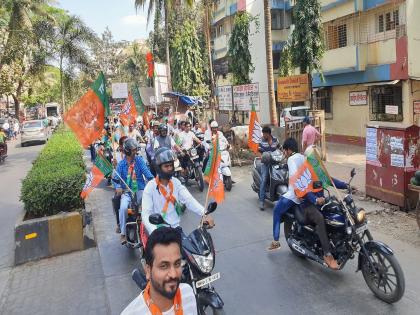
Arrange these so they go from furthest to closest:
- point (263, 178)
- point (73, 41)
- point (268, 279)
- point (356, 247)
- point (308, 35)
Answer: point (73, 41), point (308, 35), point (263, 178), point (268, 279), point (356, 247)

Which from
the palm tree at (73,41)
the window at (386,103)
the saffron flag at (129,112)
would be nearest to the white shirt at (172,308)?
the saffron flag at (129,112)

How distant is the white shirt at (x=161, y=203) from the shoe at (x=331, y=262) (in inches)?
62.9

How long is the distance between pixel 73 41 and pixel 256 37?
11.8 metres

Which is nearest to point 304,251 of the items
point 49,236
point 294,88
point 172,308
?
point 172,308

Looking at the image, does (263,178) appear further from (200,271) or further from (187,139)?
(200,271)

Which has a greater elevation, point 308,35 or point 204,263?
point 308,35

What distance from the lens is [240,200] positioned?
921 centimetres

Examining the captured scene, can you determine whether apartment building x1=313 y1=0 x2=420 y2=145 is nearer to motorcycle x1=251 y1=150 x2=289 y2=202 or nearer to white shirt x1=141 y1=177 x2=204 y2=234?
motorcycle x1=251 y1=150 x2=289 y2=202

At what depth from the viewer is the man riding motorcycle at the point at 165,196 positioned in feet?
14.1

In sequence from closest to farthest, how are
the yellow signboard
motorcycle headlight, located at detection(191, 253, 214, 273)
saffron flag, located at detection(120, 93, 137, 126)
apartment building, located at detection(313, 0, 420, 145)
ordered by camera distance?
motorcycle headlight, located at detection(191, 253, 214, 273), saffron flag, located at detection(120, 93, 137, 126), apartment building, located at detection(313, 0, 420, 145), the yellow signboard

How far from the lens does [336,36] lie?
757 inches

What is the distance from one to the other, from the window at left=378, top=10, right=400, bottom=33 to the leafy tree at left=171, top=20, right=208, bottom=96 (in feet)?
47.9

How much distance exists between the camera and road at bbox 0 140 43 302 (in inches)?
263

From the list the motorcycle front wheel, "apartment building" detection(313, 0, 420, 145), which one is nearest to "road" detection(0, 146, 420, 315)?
the motorcycle front wheel
